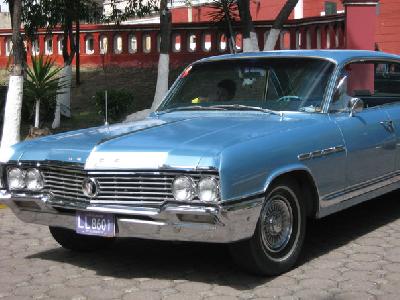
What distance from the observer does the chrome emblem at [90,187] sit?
15.5ft

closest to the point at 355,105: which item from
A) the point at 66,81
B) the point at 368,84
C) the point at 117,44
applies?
the point at 368,84

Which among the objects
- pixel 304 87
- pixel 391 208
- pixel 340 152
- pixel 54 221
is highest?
pixel 304 87

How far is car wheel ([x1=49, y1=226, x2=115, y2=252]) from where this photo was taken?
579 cm

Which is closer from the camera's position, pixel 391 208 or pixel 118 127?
pixel 118 127

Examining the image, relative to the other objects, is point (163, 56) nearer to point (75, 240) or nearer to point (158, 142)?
point (75, 240)

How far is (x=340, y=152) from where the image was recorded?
5453 millimetres

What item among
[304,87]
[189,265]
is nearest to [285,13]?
[304,87]

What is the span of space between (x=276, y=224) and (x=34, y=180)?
5.84ft

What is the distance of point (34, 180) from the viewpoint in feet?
16.6

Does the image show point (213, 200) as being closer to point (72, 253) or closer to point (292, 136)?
point (292, 136)

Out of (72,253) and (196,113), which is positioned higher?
(196,113)

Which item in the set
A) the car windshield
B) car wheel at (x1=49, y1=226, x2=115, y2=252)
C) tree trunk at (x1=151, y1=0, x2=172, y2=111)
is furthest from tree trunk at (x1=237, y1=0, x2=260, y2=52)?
car wheel at (x1=49, y1=226, x2=115, y2=252)

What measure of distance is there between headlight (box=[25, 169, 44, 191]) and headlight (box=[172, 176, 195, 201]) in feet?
3.74

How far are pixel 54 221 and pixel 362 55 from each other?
325 cm
